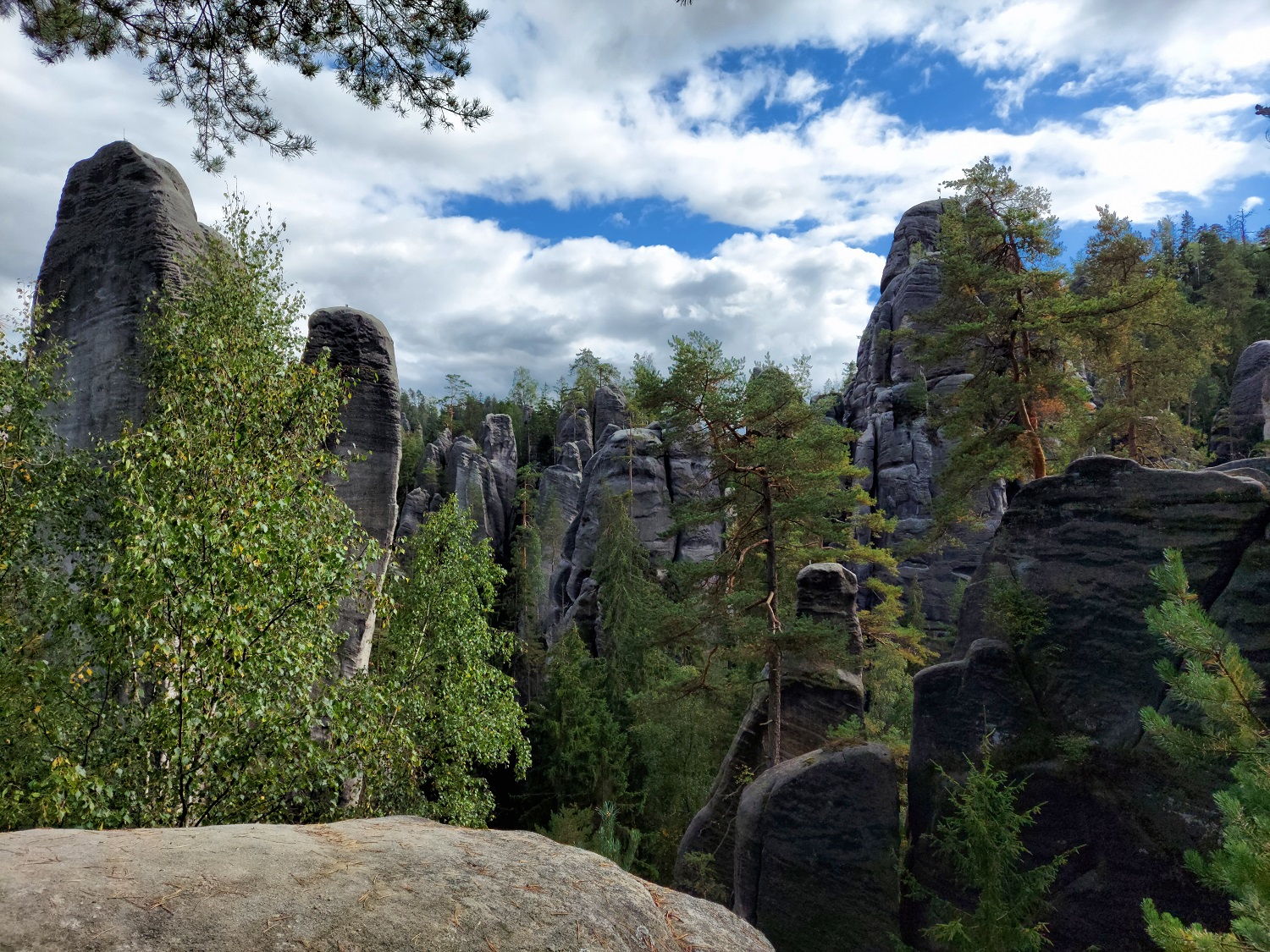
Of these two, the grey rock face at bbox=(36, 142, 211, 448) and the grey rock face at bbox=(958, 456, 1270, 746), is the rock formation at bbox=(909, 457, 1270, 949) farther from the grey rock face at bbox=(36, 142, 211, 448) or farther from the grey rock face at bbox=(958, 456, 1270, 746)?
the grey rock face at bbox=(36, 142, 211, 448)

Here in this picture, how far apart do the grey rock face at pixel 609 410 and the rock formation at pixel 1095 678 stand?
124ft

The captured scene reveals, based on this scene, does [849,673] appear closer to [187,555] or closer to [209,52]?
[187,555]

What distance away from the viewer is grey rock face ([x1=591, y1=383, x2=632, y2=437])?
152ft

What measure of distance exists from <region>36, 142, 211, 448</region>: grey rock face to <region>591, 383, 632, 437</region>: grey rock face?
3594cm

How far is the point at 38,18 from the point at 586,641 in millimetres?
28041

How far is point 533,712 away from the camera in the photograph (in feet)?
74.4

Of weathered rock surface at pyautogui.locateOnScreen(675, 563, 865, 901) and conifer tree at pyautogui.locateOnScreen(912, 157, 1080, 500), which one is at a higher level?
conifer tree at pyautogui.locateOnScreen(912, 157, 1080, 500)

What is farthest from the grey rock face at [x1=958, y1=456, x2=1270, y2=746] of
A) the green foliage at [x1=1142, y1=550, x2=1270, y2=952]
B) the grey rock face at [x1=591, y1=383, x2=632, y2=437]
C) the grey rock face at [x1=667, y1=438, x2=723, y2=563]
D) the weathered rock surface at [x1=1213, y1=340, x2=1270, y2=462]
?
the grey rock face at [x1=591, y1=383, x2=632, y2=437]

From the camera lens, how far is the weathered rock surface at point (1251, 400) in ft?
81.3

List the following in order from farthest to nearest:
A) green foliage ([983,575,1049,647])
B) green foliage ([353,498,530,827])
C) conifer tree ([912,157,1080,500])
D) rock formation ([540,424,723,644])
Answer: rock formation ([540,424,723,644])
conifer tree ([912,157,1080,500])
green foliage ([353,498,530,827])
green foliage ([983,575,1049,647])

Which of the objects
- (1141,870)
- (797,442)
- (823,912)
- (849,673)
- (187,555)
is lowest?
(823,912)

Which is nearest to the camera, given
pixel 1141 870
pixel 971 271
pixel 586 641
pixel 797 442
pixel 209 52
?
pixel 209 52

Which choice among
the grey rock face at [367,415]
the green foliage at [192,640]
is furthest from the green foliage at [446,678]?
the green foliage at [192,640]

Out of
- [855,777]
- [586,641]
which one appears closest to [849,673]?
[855,777]
